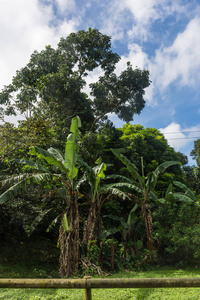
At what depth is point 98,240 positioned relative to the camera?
913 cm

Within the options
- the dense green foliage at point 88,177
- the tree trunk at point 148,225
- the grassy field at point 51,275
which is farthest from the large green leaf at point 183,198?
the grassy field at point 51,275

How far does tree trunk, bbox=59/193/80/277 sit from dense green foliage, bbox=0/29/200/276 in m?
0.03

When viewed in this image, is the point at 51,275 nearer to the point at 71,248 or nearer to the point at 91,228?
the point at 71,248

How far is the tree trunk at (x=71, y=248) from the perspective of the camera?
25.3 ft

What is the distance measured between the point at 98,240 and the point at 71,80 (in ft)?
29.7

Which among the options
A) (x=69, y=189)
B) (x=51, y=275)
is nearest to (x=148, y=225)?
(x=69, y=189)

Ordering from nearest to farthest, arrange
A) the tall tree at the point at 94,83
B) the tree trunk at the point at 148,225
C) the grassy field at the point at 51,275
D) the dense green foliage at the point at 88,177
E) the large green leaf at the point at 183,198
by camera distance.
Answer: the grassy field at the point at 51,275, the dense green foliage at the point at 88,177, the large green leaf at the point at 183,198, the tree trunk at the point at 148,225, the tall tree at the point at 94,83

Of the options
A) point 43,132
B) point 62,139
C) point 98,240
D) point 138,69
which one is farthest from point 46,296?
point 138,69

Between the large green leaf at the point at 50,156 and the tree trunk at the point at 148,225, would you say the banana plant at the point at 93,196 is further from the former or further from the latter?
the tree trunk at the point at 148,225

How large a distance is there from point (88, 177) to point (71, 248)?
8.00 ft

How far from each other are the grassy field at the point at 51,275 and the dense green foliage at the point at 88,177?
1.04 metres

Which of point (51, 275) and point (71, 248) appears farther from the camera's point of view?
point (51, 275)

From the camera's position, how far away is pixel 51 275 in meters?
8.95

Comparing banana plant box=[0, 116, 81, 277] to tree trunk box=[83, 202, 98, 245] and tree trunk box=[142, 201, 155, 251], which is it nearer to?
tree trunk box=[83, 202, 98, 245]
